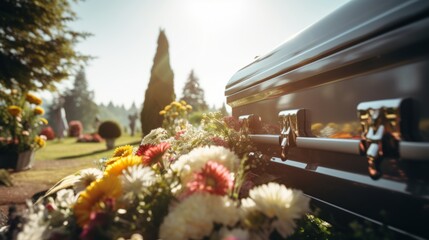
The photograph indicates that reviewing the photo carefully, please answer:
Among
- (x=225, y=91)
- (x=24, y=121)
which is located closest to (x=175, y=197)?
(x=225, y=91)

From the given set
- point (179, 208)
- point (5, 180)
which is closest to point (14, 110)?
point (5, 180)

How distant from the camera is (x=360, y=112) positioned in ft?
3.28

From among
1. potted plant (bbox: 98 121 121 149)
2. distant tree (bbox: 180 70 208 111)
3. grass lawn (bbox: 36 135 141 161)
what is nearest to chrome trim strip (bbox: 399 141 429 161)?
grass lawn (bbox: 36 135 141 161)

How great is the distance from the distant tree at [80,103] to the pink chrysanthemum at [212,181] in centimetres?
6606

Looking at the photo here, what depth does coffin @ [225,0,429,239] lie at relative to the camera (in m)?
0.84

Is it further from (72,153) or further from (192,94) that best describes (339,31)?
(192,94)

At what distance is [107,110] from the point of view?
139000 millimetres

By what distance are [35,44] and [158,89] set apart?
547 centimetres

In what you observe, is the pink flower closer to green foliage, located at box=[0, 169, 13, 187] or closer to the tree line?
green foliage, located at box=[0, 169, 13, 187]

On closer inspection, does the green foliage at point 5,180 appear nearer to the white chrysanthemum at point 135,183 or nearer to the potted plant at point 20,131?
the potted plant at point 20,131

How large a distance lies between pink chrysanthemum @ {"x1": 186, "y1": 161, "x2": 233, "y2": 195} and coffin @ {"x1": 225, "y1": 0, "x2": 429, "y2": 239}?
449 mm

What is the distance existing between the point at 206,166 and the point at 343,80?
2.04 ft

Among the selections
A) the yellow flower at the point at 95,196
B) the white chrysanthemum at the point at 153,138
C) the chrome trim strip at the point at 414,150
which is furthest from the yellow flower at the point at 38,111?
the chrome trim strip at the point at 414,150

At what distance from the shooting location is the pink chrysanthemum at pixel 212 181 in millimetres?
906
